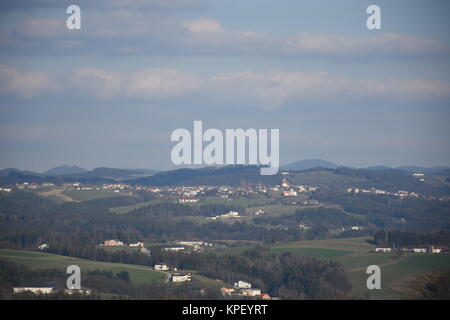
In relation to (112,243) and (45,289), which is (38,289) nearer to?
(45,289)

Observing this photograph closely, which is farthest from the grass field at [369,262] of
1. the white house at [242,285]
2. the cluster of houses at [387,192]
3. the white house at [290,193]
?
the cluster of houses at [387,192]

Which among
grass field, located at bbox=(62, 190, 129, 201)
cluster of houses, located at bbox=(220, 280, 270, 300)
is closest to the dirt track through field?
grass field, located at bbox=(62, 190, 129, 201)

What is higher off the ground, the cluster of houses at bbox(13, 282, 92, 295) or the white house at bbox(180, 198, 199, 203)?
the cluster of houses at bbox(13, 282, 92, 295)

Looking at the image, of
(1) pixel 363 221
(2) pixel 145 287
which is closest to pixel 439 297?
(2) pixel 145 287

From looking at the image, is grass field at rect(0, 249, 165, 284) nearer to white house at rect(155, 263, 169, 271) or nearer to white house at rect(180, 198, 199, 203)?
white house at rect(155, 263, 169, 271)

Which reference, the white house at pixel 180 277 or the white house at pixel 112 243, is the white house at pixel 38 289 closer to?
the white house at pixel 180 277

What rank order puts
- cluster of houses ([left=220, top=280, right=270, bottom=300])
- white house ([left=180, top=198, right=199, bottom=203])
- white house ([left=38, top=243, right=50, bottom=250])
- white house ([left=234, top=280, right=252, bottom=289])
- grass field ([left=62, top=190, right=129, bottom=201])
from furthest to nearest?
white house ([left=180, top=198, right=199, bottom=203]) → grass field ([left=62, top=190, right=129, bottom=201]) → white house ([left=38, top=243, right=50, bottom=250]) → white house ([left=234, top=280, right=252, bottom=289]) → cluster of houses ([left=220, top=280, right=270, bottom=300])
